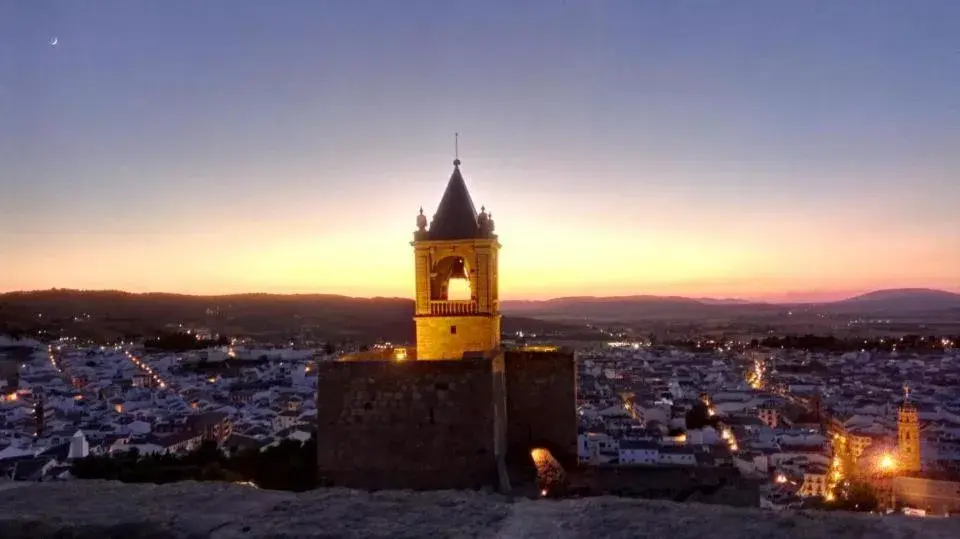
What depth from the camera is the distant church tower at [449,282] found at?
11617mm

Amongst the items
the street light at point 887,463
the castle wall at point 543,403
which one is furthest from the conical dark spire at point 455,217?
the street light at point 887,463

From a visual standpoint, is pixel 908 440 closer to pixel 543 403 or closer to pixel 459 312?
pixel 543 403

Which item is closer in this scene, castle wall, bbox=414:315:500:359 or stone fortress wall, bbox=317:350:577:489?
stone fortress wall, bbox=317:350:577:489

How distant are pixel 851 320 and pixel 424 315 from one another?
18306 centimetres

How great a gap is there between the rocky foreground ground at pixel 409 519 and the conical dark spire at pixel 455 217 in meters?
9.30

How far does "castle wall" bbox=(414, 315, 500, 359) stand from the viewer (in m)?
11.6

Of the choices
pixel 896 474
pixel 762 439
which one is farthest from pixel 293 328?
pixel 896 474

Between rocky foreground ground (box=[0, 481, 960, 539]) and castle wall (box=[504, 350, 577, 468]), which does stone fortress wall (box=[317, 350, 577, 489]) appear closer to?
castle wall (box=[504, 350, 577, 468])

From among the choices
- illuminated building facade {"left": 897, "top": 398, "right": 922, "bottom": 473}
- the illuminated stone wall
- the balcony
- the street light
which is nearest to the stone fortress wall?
the illuminated stone wall

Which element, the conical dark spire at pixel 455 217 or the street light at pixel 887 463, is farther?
the street light at pixel 887 463

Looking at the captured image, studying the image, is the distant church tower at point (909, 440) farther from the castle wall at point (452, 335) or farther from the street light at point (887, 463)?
the castle wall at point (452, 335)

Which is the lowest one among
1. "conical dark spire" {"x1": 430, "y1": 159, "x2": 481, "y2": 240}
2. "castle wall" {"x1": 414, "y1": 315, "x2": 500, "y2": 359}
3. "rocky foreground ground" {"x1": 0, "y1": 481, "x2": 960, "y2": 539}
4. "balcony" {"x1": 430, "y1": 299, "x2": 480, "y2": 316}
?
"rocky foreground ground" {"x1": 0, "y1": 481, "x2": 960, "y2": 539}

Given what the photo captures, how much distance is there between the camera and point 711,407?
176 feet

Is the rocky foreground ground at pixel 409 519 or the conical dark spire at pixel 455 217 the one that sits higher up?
the conical dark spire at pixel 455 217
